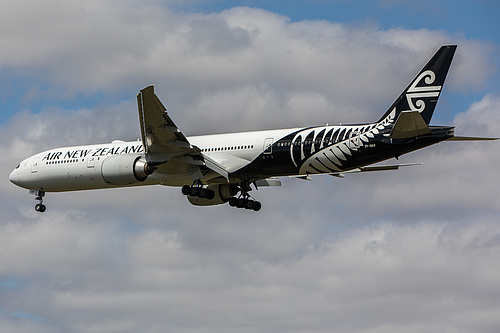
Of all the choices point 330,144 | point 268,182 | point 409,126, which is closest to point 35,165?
point 268,182

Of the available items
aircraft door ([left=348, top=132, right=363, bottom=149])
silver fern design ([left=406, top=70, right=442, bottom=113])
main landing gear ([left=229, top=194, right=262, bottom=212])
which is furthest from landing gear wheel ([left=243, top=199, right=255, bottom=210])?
silver fern design ([left=406, top=70, right=442, bottom=113])

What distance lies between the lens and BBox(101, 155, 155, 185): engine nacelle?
1737 inches

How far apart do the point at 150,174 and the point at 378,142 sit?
1136 cm

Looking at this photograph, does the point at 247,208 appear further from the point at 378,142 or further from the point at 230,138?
the point at 378,142

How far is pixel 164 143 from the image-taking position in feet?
141

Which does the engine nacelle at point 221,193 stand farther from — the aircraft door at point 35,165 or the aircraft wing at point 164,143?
the aircraft door at point 35,165

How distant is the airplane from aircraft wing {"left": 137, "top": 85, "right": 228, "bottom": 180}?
44mm

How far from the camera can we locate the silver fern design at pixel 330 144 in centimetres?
4122

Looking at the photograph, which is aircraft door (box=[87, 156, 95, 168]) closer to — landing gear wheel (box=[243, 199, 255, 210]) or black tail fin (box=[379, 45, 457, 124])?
landing gear wheel (box=[243, 199, 255, 210])

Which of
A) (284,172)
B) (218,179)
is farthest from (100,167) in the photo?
(284,172)

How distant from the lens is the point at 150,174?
146ft

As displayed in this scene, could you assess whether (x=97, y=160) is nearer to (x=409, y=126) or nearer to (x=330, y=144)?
(x=330, y=144)

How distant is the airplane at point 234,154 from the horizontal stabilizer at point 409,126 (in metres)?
0.04

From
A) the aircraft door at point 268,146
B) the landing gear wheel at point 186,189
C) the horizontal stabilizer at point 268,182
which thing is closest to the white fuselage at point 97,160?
the aircraft door at point 268,146
